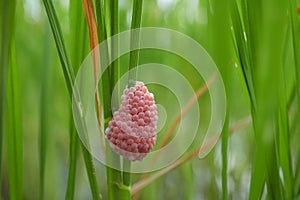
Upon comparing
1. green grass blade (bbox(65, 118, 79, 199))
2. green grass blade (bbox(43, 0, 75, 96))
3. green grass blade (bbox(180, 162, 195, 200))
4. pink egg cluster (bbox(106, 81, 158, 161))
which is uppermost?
green grass blade (bbox(43, 0, 75, 96))

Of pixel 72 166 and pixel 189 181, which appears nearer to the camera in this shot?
pixel 72 166

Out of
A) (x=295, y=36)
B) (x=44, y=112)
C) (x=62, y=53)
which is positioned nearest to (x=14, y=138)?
(x=44, y=112)

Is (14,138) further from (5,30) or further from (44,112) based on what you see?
(5,30)

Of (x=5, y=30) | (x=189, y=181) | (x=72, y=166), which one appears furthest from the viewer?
(x=189, y=181)

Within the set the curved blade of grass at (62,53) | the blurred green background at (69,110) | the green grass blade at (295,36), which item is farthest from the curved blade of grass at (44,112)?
the green grass blade at (295,36)

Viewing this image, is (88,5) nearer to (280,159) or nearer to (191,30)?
(280,159)

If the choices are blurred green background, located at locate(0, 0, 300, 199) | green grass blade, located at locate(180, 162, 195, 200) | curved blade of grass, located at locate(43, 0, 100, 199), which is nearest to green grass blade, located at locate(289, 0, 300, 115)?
blurred green background, located at locate(0, 0, 300, 199)

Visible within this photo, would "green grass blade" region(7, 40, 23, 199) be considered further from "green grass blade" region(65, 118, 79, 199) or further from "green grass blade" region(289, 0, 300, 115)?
"green grass blade" region(289, 0, 300, 115)
